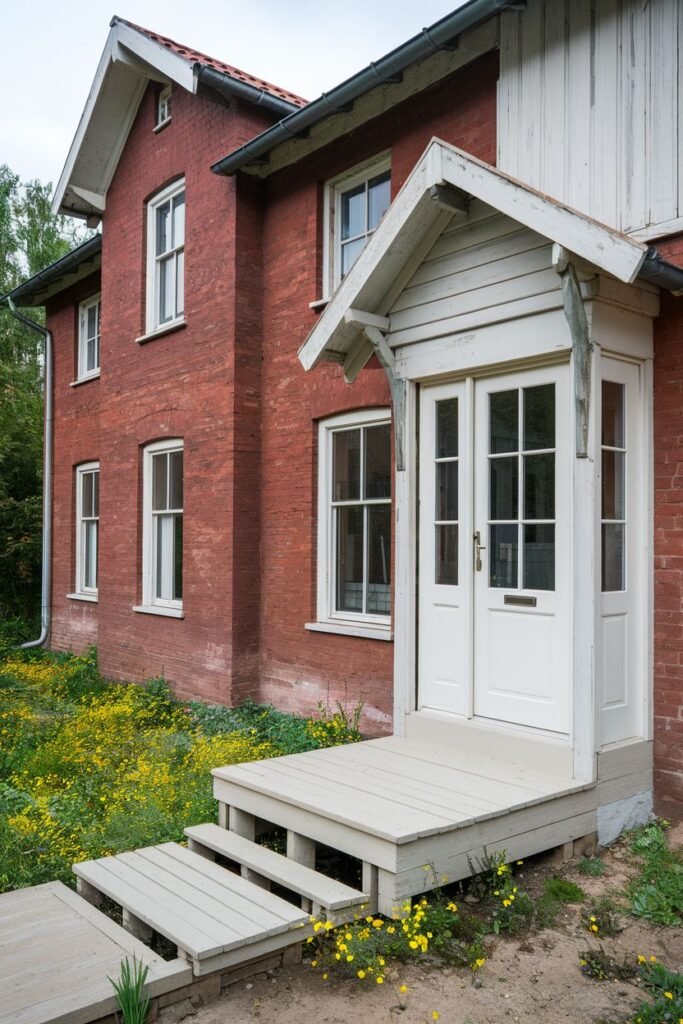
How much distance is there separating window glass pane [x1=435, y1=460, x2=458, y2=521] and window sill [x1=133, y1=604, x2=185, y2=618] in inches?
180

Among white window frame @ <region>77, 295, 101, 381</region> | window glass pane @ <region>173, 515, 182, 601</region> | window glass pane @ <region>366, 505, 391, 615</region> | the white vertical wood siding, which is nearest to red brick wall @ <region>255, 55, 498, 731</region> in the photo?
window glass pane @ <region>366, 505, 391, 615</region>

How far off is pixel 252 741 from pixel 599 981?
4548 millimetres

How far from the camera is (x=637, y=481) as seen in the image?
5.30 metres

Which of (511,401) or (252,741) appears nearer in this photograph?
(511,401)

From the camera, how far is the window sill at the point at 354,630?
24.1 feet

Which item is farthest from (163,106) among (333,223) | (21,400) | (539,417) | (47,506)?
(21,400)

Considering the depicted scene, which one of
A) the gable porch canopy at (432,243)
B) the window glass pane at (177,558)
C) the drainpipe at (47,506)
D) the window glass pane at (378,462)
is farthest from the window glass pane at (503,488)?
the drainpipe at (47,506)

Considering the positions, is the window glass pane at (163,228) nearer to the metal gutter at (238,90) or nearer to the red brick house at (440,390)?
the red brick house at (440,390)

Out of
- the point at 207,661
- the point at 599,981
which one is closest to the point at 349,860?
the point at 599,981

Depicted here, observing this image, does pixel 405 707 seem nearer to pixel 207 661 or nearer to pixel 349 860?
pixel 349 860

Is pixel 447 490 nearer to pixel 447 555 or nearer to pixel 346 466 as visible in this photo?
pixel 447 555

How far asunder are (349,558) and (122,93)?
296 inches

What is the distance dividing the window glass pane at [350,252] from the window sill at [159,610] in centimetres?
434

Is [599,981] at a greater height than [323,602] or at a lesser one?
lesser
